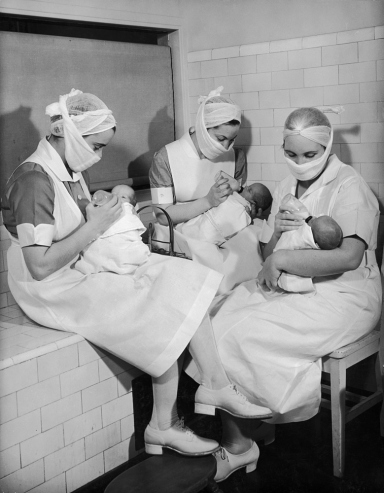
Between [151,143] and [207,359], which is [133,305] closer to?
[207,359]

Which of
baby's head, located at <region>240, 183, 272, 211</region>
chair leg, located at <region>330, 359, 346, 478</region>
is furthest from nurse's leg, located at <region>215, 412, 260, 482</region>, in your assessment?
baby's head, located at <region>240, 183, 272, 211</region>

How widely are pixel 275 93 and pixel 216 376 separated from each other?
5.85 ft

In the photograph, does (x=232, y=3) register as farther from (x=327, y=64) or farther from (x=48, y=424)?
(x=48, y=424)

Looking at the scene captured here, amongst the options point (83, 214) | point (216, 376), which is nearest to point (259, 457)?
point (216, 376)

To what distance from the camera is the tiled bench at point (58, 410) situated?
2387 millimetres

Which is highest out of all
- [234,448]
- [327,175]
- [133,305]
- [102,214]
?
[327,175]

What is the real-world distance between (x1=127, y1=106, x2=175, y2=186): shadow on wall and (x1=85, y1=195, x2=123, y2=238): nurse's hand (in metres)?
1.28

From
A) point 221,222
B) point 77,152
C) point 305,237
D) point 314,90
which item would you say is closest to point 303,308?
point 305,237

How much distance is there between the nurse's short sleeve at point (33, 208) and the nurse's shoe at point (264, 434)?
1309 millimetres

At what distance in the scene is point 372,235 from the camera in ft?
8.77

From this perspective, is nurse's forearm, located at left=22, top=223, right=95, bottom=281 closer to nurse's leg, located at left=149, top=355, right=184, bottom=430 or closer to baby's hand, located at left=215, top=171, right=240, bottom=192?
nurse's leg, located at left=149, top=355, right=184, bottom=430

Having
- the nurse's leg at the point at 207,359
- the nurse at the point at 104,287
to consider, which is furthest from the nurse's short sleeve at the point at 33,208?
the nurse's leg at the point at 207,359

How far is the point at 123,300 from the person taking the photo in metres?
2.54

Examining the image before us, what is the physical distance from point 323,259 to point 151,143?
1.76 meters
